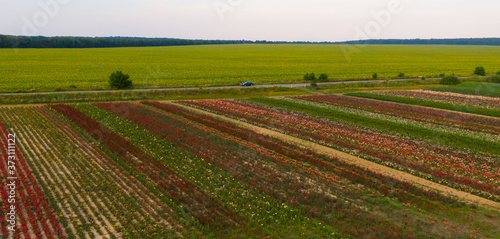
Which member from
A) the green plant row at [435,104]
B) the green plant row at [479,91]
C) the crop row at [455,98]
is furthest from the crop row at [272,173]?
the green plant row at [479,91]

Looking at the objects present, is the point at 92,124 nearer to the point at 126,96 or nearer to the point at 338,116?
the point at 126,96

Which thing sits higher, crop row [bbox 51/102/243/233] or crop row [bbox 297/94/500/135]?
crop row [bbox 297/94/500/135]

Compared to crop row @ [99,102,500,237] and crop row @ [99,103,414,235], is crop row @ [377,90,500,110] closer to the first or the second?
crop row @ [99,102,500,237]

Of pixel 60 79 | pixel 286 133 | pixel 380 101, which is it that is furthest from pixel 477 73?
pixel 60 79

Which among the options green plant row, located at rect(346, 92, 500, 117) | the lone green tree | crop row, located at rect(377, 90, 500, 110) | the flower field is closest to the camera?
the flower field

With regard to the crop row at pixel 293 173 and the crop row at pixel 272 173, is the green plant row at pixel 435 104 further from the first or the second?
the crop row at pixel 272 173

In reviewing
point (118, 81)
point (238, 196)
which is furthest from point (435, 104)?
point (118, 81)

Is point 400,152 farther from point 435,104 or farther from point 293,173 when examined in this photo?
point 435,104

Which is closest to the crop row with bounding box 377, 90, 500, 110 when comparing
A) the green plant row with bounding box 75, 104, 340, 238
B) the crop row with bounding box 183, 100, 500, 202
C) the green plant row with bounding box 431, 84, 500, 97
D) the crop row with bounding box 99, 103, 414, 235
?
the green plant row with bounding box 431, 84, 500, 97
